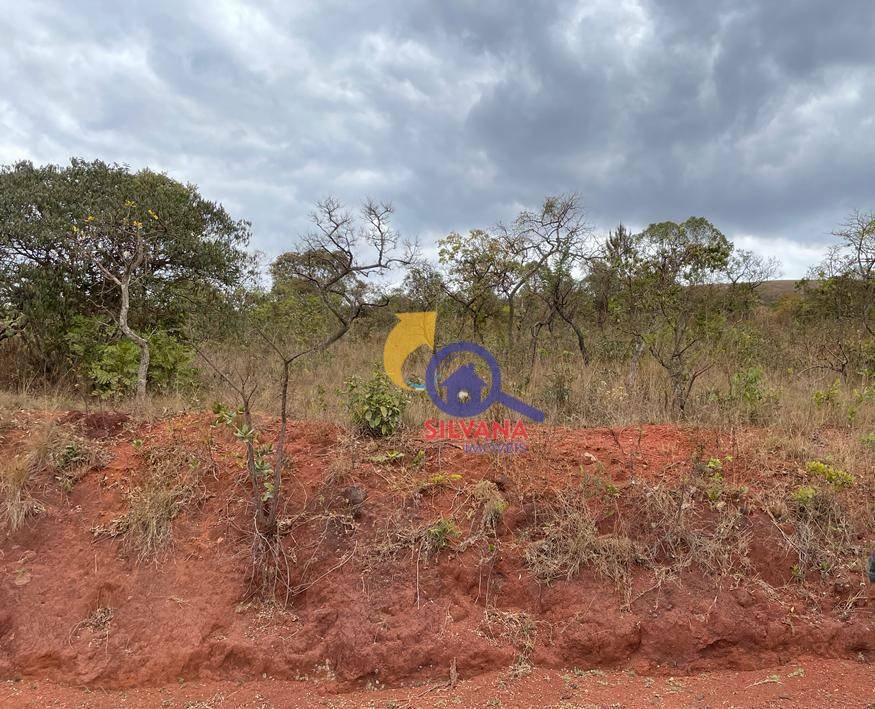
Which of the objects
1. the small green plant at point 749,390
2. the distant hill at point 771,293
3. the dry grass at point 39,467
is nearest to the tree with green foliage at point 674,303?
the small green plant at point 749,390

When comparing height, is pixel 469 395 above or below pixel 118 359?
below

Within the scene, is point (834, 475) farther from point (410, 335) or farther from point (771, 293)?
point (771, 293)

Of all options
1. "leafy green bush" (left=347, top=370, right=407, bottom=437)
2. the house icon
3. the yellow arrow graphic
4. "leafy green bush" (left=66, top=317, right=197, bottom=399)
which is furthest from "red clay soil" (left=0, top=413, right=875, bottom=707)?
the yellow arrow graphic

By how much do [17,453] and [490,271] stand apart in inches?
246

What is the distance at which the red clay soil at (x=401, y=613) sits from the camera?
2576 mm

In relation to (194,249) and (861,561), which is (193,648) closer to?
(861,561)

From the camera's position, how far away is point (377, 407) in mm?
3973

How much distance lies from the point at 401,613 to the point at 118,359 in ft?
16.3

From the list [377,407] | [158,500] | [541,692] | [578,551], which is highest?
[377,407]

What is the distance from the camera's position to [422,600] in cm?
289

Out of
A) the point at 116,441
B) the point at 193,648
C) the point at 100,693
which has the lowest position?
the point at 100,693

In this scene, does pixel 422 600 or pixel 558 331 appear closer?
pixel 422 600

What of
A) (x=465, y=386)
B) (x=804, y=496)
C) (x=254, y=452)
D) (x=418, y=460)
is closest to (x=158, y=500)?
(x=254, y=452)

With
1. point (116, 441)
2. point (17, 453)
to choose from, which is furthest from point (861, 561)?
point (17, 453)
